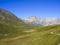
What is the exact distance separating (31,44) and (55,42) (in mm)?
9821

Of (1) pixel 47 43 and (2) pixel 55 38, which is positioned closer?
(1) pixel 47 43

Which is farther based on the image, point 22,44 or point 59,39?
point 22,44

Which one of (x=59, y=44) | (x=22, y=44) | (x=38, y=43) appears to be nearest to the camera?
(x=59, y=44)

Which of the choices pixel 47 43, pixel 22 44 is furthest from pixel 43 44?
pixel 22 44

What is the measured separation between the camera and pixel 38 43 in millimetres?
53375

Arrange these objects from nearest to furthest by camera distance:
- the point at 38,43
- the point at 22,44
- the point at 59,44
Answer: the point at 59,44, the point at 38,43, the point at 22,44

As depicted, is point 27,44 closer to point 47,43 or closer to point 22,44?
point 22,44

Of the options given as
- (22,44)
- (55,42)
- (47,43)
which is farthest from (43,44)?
(22,44)

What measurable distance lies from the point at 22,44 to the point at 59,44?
53.9 ft

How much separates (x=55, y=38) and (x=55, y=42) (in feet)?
11.1

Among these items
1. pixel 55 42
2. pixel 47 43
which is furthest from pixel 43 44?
pixel 55 42

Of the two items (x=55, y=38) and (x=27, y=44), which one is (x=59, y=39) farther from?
(x=27, y=44)

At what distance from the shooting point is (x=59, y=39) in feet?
176

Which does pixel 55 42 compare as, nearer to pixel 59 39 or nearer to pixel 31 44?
pixel 59 39
